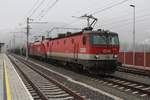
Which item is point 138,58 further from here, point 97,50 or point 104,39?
point 97,50

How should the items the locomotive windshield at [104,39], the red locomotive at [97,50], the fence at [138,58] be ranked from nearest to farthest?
1. the red locomotive at [97,50]
2. the locomotive windshield at [104,39]
3. the fence at [138,58]

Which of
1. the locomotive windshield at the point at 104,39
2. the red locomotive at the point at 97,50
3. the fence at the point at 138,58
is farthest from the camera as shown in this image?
the fence at the point at 138,58

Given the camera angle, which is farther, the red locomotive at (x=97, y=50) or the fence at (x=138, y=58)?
the fence at (x=138, y=58)

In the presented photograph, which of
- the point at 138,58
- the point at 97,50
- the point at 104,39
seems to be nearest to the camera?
the point at 97,50

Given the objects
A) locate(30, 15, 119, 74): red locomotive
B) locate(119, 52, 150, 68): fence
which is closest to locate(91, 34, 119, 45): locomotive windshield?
locate(30, 15, 119, 74): red locomotive

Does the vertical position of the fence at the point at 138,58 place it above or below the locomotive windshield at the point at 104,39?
below

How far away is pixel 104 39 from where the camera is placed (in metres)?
21.6

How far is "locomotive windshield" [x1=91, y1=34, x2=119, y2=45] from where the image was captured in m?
21.3

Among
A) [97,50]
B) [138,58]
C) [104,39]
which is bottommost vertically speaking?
[138,58]

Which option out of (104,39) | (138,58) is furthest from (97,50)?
(138,58)

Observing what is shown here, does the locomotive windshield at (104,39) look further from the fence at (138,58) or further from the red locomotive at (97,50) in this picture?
the fence at (138,58)

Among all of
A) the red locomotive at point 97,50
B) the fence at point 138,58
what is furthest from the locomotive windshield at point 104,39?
the fence at point 138,58

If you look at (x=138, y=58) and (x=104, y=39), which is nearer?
(x=104, y=39)

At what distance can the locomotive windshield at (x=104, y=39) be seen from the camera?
21.3 meters
